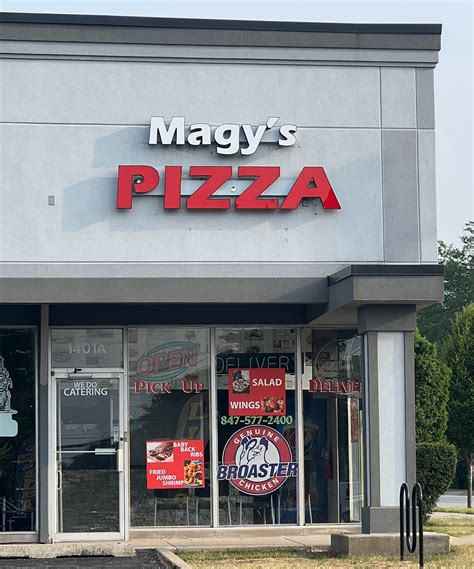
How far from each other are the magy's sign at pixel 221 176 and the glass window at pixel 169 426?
234cm

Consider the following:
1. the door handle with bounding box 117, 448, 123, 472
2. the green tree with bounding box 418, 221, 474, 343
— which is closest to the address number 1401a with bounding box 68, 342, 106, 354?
the door handle with bounding box 117, 448, 123, 472

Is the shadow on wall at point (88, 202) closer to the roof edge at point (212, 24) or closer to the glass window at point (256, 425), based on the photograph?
the roof edge at point (212, 24)

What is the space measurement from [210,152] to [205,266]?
172 cm

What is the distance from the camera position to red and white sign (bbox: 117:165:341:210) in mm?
17438

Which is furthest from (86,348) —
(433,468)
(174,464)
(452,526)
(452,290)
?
(452,290)

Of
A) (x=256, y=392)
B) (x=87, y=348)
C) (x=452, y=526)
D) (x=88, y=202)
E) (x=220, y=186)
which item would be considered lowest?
(x=452, y=526)

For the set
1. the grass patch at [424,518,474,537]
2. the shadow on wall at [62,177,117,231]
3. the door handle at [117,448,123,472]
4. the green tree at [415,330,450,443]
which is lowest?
the grass patch at [424,518,474,537]

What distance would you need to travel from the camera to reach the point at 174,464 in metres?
18.5

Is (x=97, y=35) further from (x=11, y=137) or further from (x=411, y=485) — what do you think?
(x=411, y=485)

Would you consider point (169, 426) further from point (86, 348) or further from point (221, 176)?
point (221, 176)

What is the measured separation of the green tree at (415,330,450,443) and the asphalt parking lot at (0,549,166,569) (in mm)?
9107

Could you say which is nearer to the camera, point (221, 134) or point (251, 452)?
point (221, 134)

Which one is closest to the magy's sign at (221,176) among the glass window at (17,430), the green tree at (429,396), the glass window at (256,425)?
the glass window at (256,425)

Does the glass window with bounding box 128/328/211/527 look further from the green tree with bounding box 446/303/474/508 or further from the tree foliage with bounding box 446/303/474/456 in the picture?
the tree foliage with bounding box 446/303/474/456
